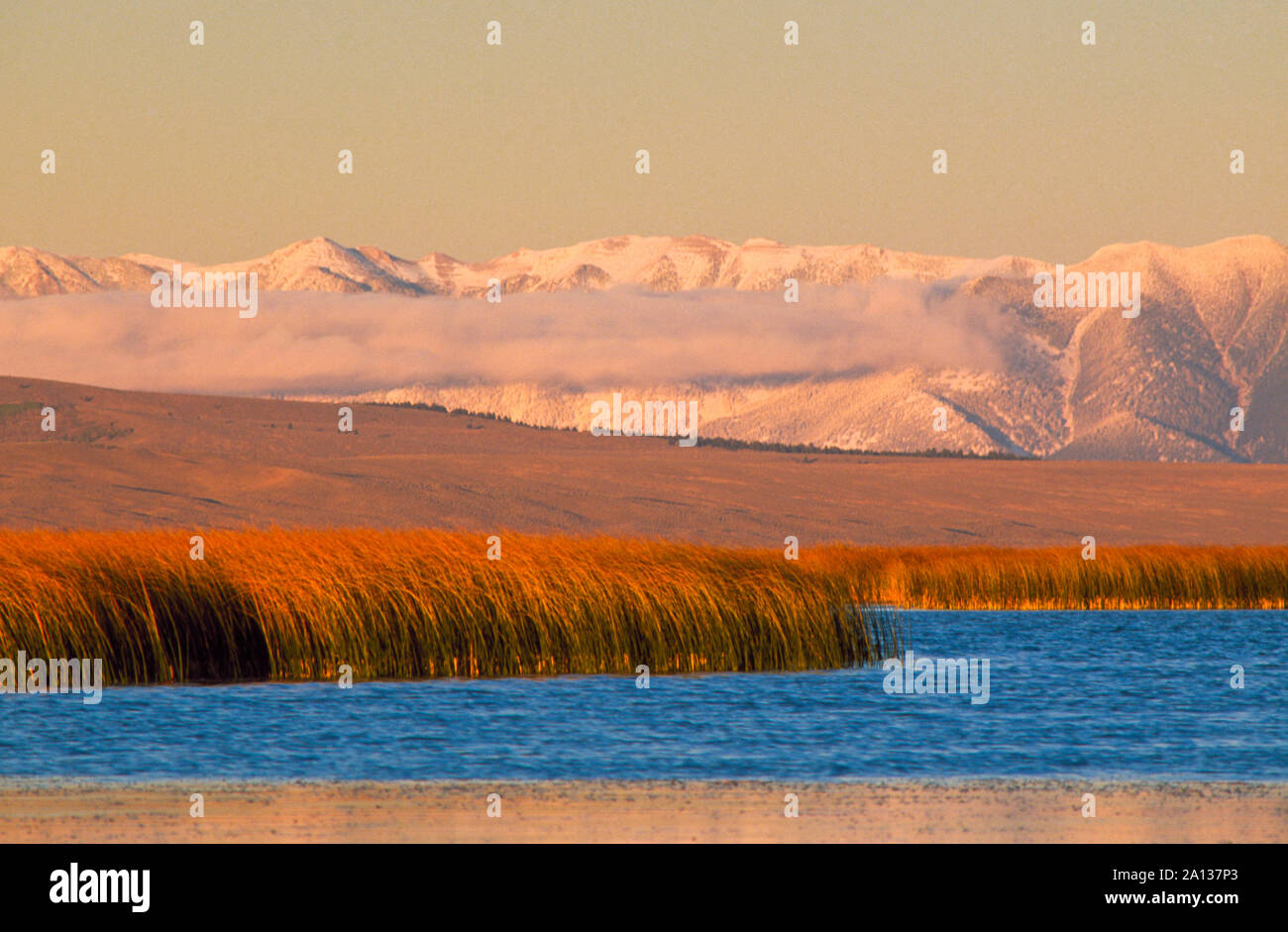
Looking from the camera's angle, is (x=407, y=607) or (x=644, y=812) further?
(x=407, y=607)

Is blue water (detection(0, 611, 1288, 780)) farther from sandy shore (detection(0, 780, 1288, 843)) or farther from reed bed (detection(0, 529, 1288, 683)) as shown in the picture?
sandy shore (detection(0, 780, 1288, 843))

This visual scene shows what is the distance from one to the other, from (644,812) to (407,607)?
9.98 metres

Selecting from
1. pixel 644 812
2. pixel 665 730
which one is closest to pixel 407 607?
pixel 665 730

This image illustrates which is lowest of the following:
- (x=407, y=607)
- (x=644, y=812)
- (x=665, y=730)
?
(x=644, y=812)

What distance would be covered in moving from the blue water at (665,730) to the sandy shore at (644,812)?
804 mm

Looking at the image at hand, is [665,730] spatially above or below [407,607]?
below

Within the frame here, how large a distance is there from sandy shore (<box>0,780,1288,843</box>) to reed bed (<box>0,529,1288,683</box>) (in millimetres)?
A: 6595

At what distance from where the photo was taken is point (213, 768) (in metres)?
17.0

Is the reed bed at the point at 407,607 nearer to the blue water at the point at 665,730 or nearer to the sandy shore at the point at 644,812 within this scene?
the blue water at the point at 665,730

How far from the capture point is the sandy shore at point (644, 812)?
13664mm

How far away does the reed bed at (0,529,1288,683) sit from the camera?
2250cm

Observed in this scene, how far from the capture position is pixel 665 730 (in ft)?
64.9

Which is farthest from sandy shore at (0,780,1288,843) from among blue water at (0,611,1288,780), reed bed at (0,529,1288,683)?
reed bed at (0,529,1288,683)

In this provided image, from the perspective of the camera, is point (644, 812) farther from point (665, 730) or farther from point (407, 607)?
point (407, 607)
